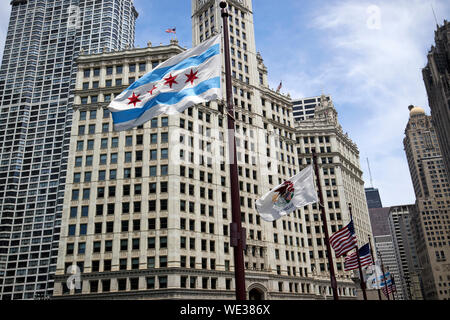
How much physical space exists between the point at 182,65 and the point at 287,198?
11.2 meters

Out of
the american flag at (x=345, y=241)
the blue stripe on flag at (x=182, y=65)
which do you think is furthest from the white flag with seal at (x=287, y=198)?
the american flag at (x=345, y=241)

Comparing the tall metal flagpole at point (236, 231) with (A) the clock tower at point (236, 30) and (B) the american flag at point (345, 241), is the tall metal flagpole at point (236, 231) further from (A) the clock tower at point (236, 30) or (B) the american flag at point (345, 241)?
(A) the clock tower at point (236, 30)

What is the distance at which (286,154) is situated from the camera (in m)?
88.1

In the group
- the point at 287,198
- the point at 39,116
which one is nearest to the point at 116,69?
the point at 287,198

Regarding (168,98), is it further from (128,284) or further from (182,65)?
(128,284)

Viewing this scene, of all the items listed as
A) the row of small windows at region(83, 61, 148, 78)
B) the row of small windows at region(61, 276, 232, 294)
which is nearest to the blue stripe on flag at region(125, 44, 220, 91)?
the row of small windows at region(61, 276, 232, 294)

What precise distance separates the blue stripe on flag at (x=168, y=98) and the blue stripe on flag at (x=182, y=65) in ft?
3.19

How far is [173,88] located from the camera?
1577cm

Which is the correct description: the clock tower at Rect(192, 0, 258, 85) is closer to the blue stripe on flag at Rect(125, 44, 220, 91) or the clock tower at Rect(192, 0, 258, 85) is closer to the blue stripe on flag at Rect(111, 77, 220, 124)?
the blue stripe on flag at Rect(125, 44, 220, 91)

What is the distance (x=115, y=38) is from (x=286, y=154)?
3780 inches

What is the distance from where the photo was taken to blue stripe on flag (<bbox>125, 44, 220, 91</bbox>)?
626 inches
